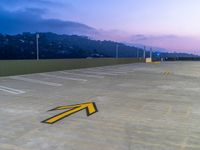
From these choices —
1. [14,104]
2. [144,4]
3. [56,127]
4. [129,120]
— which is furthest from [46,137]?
[144,4]

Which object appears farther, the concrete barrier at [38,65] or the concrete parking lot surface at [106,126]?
the concrete barrier at [38,65]

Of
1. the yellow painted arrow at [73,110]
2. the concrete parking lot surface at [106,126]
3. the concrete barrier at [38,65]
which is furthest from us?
the concrete barrier at [38,65]

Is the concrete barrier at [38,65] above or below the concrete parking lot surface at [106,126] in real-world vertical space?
above

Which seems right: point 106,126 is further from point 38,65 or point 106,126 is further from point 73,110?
point 38,65

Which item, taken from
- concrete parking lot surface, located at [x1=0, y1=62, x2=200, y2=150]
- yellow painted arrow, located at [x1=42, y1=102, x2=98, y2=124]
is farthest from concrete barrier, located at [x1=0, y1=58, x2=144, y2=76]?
yellow painted arrow, located at [x1=42, y1=102, x2=98, y2=124]

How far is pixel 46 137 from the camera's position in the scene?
13.4ft

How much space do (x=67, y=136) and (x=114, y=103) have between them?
3150 millimetres

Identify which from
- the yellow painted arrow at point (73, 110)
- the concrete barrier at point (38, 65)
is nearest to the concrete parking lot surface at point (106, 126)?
the yellow painted arrow at point (73, 110)

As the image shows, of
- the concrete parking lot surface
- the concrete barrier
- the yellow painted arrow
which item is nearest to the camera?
the concrete parking lot surface

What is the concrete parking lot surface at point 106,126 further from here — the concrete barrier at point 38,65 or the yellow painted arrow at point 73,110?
the concrete barrier at point 38,65

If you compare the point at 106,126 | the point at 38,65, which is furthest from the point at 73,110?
the point at 38,65

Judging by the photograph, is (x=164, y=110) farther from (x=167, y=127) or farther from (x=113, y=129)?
(x=113, y=129)

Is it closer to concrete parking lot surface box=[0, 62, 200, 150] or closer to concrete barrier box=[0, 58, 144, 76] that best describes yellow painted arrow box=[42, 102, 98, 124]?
concrete parking lot surface box=[0, 62, 200, 150]

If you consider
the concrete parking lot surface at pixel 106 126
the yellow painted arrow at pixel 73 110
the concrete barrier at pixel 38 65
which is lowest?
the concrete parking lot surface at pixel 106 126
